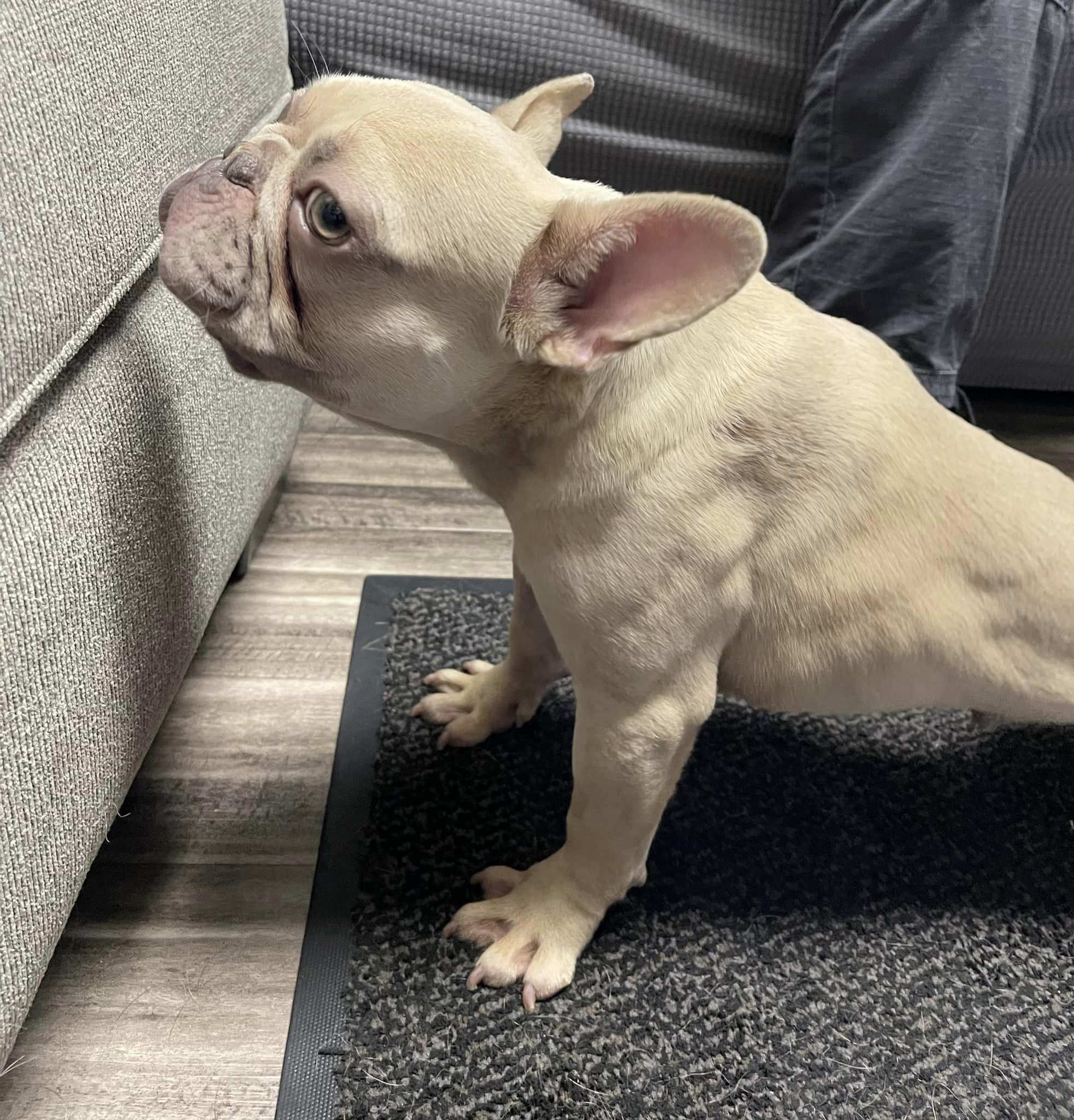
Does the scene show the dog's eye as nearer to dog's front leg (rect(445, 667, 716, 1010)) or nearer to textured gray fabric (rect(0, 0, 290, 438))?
textured gray fabric (rect(0, 0, 290, 438))

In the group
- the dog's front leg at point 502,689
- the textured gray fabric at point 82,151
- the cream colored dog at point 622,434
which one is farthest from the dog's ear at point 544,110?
the dog's front leg at point 502,689

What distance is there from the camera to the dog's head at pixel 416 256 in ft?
2.81

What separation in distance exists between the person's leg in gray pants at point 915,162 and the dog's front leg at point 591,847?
1.24 metres

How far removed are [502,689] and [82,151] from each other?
98 centimetres

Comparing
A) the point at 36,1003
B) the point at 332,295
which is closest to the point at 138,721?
the point at 36,1003

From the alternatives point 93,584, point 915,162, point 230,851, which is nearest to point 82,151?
point 93,584

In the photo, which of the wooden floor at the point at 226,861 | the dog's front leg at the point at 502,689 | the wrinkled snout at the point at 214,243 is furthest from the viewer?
the dog's front leg at the point at 502,689

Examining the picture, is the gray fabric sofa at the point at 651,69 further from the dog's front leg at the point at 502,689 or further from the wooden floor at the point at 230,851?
the dog's front leg at the point at 502,689

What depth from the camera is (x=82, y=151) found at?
3.01ft

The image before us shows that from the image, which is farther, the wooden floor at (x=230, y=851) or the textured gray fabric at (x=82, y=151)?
the wooden floor at (x=230, y=851)

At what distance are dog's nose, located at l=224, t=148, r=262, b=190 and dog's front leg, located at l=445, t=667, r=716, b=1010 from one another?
0.69 meters

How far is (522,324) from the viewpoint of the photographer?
918 mm

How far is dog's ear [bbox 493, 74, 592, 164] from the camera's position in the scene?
1121 millimetres

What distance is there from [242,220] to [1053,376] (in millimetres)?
2410
